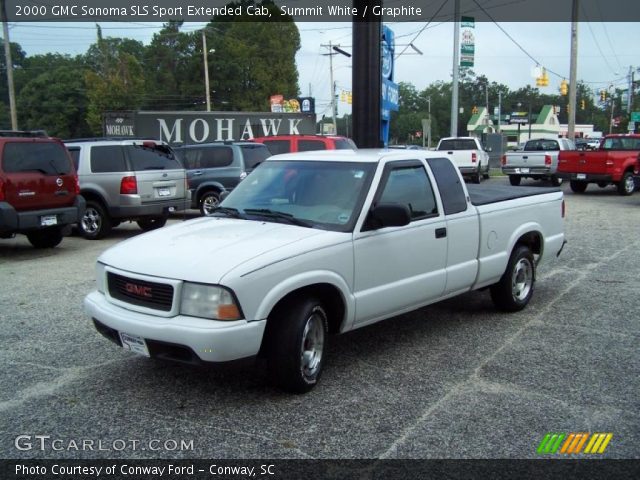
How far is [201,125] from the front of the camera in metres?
28.5

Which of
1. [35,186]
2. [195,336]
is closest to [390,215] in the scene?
→ [195,336]

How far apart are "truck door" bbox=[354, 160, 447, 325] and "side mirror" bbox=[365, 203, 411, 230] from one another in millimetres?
99

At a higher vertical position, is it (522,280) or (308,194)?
(308,194)

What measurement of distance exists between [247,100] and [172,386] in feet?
235

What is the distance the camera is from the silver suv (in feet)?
37.3

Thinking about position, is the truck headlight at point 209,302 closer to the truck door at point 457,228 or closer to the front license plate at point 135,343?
the front license plate at point 135,343

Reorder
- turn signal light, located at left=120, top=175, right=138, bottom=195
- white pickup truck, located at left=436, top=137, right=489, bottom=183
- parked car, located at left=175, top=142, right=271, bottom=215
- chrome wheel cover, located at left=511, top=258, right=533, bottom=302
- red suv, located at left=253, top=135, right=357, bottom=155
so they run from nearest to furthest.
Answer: chrome wheel cover, located at left=511, top=258, right=533, bottom=302 < turn signal light, located at left=120, top=175, right=138, bottom=195 < parked car, located at left=175, top=142, right=271, bottom=215 < red suv, located at left=253, top=135, right=357, bottom=155 < white pickup truck, located at left=436, top=137, right=489, bottom=183

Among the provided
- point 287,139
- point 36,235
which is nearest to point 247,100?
point 287,139

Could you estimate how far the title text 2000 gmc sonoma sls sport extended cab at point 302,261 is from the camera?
3.87 m

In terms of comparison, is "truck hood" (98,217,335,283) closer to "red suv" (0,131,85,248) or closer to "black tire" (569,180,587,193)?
"red suv" (0,131,85,248)

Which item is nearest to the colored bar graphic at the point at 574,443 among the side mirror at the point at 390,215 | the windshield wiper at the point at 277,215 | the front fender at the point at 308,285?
the front fender at the point at 308,285

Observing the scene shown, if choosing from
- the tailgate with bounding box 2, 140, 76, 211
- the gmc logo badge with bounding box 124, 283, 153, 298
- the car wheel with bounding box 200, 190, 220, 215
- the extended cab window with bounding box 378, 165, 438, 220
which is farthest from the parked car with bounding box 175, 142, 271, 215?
the gmc logo badge with bounding box 124, 283, 153, 298

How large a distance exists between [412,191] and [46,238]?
7.66m

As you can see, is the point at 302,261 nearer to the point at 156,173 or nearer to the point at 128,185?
the point at 128,185
